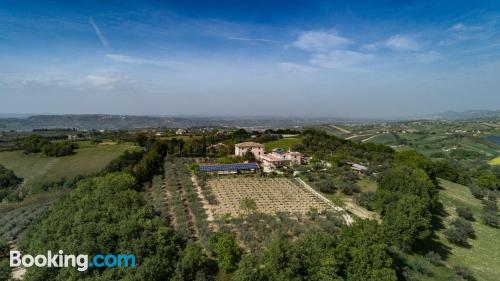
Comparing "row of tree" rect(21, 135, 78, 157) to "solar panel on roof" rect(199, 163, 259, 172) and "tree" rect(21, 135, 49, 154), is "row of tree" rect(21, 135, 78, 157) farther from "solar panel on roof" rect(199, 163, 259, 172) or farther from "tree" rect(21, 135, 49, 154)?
"solar panel on roof" rect(199, 163, 259, 172)

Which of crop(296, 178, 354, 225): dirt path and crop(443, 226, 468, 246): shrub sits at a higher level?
crop(296, 178, 354, 225): dirt path

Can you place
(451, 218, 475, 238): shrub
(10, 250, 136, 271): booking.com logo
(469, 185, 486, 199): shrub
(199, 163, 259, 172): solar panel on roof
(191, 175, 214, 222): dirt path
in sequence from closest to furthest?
(10, 250, 136, 271): booking.com logo, (451, 218, 475, 238): shrub, (191, 175, 214, 222): dirt path, (469, 185, 486, 199): shrub, (199, 163, 259, 172): solar panel on roof

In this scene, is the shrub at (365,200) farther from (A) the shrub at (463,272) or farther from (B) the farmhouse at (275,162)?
(B) the farmhouse at (275,162)

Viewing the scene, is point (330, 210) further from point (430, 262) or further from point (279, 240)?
point (279, 240)

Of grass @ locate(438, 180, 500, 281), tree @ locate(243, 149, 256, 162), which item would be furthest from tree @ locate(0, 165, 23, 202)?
grass @ locate(438, 180, 500, 281)

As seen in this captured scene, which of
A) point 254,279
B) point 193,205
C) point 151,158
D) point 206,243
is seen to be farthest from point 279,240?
point 151,158

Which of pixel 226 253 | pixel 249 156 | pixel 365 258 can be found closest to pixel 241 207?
pixel 226 253

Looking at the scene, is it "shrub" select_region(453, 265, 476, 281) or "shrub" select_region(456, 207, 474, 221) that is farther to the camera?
"shrub" select_region(456, 207, 474, 221)
